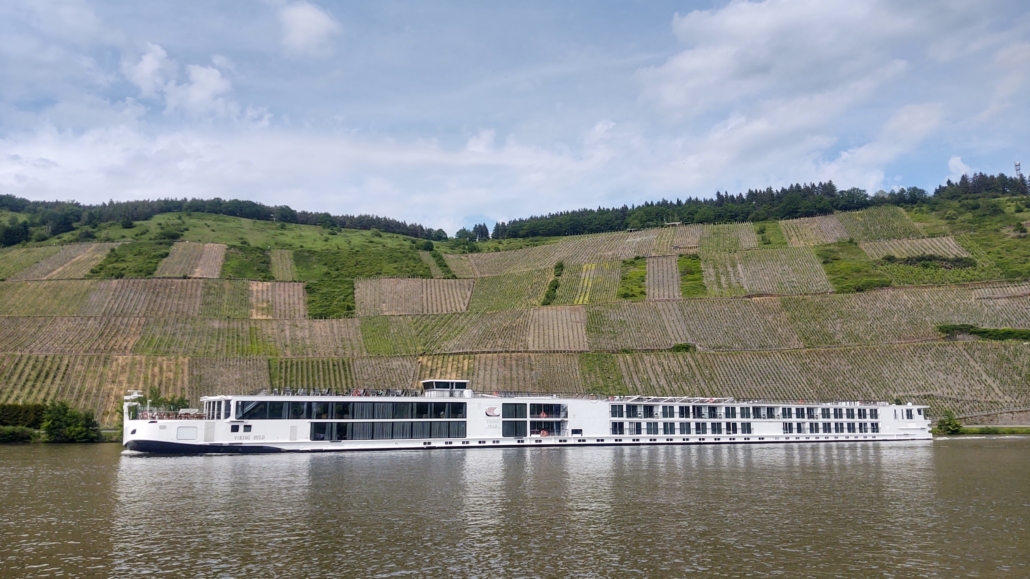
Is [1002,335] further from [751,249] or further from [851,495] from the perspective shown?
[851,495]

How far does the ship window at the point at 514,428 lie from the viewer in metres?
72.6

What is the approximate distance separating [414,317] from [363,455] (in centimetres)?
6256

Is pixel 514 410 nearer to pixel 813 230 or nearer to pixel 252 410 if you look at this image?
pixel 252 410

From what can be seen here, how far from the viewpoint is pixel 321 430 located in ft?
214

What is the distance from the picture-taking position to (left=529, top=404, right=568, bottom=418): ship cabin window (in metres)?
73.9

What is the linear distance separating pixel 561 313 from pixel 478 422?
50.2m

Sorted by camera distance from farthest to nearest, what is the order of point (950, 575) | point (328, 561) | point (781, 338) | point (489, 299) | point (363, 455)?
point (489, 299), point (781, 338), point (363, 455), point (328, 561), point (950, 575)

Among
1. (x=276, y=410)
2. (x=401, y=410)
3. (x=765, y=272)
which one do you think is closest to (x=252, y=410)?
(x=276, y=410)

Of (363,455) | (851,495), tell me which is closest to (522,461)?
(363,455)

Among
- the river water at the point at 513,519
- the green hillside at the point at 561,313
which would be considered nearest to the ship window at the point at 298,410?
the river water at the point at 513,519

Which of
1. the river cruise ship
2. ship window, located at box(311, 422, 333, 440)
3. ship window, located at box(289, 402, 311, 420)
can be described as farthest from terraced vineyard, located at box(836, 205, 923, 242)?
ship window, located at box(289, 402, 311, 420)

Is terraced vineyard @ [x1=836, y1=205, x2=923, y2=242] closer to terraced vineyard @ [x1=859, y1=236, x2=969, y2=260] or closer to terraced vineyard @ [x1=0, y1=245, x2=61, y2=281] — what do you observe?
terraced vineyard @ [x1=859, y1=236, x2=969, y2=260]

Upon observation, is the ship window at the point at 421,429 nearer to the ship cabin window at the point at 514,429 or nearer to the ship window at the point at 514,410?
the ship cabin window at the point at 514,429

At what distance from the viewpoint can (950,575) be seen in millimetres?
22250
